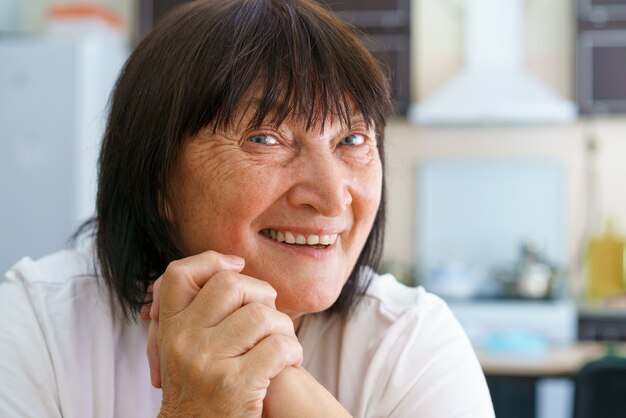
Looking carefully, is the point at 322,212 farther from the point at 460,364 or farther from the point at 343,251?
the point at 460,364

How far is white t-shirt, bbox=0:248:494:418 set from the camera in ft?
3.43

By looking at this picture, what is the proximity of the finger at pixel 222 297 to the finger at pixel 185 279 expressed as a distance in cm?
2

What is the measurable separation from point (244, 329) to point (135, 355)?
302mm

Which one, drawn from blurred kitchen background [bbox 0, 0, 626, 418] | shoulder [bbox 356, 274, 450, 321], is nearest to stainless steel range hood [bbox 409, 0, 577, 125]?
blurred kitchen background [bbox 0, 0, 626, 418]

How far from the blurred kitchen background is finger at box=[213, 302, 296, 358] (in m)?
3.12

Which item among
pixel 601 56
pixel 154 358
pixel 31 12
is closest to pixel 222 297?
pixel 154 358

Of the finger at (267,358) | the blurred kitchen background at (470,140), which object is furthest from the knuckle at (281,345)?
the blurred kitchen background at (470,140)

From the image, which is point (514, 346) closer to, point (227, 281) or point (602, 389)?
point (602, 389)

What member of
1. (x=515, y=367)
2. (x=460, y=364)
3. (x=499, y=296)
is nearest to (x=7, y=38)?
(x=499, y=296)

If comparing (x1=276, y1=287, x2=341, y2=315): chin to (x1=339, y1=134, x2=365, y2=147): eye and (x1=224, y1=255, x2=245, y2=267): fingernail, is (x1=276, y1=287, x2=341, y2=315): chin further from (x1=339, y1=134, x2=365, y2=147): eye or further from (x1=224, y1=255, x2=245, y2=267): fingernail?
(x1=339, y1=134, x2=365, y2=147): eye

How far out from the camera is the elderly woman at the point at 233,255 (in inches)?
37.0

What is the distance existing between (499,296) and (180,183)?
10.7ft

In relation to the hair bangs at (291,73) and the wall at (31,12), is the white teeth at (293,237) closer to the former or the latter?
the hair bangs at (291,73)

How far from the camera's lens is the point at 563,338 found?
12.6 ft
